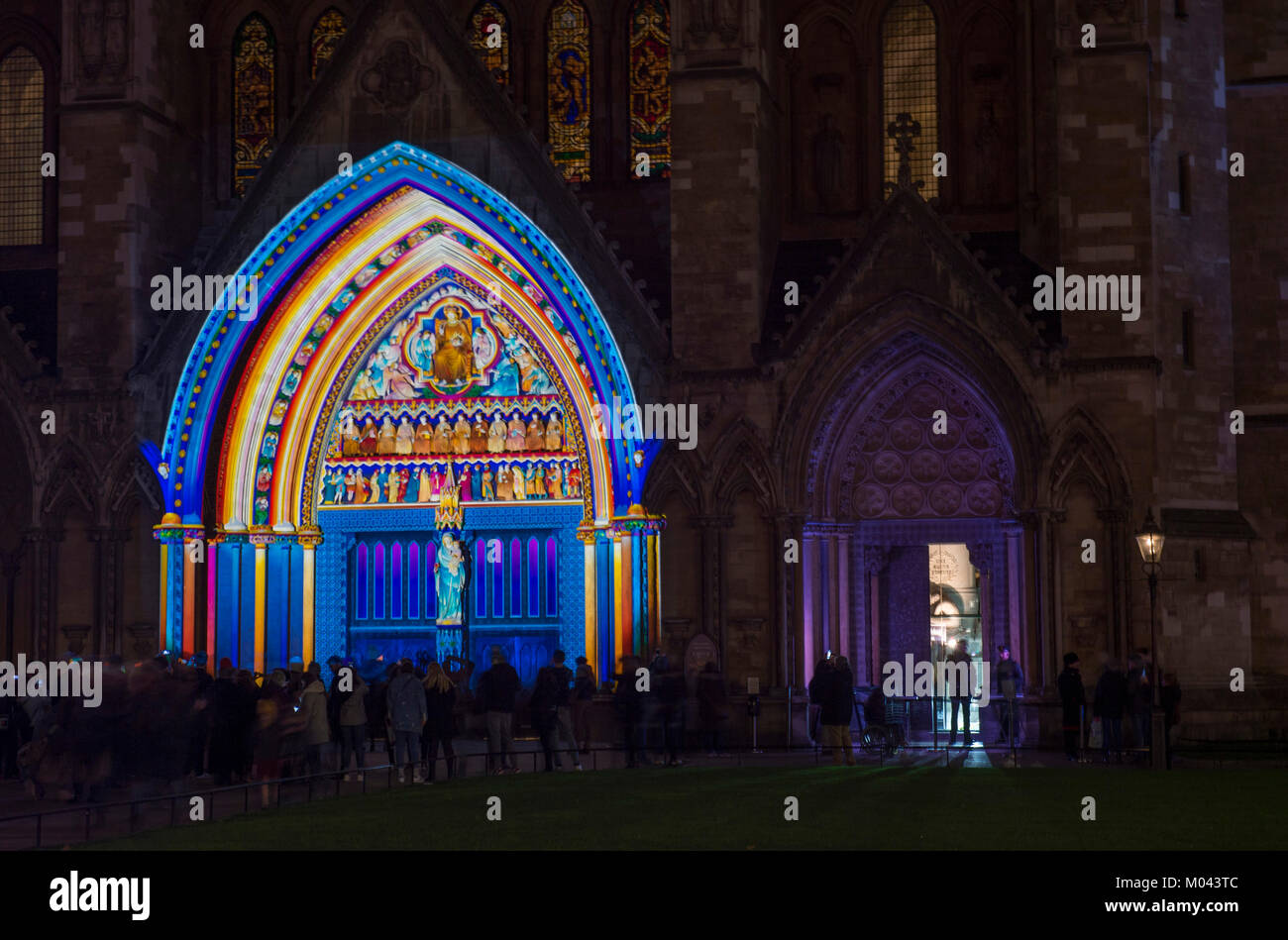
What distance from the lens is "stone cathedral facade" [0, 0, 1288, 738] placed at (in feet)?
88.8

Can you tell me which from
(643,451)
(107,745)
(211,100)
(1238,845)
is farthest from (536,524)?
(1238,845)

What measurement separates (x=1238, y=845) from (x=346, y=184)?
66.1ft

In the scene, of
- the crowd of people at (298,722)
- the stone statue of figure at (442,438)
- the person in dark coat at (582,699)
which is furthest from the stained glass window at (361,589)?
the person in dark coat at (582,699)

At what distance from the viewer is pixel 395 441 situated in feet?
105

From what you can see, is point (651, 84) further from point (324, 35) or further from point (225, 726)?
point (225, 726)

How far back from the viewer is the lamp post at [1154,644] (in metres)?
23.0

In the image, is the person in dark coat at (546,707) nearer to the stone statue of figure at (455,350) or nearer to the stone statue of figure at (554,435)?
the stone statue of figure at (554,435)

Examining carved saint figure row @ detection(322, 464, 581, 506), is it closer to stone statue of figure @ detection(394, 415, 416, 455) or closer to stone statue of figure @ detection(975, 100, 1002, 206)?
stone statue of figure @ detection(394, 415, 416, 455)

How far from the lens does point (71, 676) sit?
69.3 feet

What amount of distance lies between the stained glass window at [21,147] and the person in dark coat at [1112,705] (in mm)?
20165

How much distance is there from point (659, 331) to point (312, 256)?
6271 mm

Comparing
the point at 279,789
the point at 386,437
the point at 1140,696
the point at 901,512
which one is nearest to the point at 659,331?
the point at 901,512

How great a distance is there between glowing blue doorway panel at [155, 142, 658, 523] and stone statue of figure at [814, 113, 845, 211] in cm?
459
